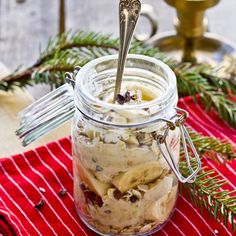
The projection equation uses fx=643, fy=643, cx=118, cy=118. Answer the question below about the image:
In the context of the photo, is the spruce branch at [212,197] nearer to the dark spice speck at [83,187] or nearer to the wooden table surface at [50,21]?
the dark spice speck at [83,187]

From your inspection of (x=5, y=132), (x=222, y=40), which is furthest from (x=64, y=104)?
(x=222, y=40)

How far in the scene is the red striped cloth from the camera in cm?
73

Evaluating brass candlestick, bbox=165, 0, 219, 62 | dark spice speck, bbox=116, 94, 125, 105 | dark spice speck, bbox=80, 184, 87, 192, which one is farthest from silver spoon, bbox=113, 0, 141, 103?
brass candlestick, bbox=165, 0, 219, 62

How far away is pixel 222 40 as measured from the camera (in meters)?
1.15

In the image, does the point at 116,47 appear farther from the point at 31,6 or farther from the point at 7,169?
the point at 31,6

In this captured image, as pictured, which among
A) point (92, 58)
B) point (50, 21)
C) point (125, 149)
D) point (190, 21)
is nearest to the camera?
point (125, 149)

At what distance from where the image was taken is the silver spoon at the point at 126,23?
66cm

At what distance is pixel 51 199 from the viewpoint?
30.4 inches

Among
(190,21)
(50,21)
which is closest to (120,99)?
(190,21)

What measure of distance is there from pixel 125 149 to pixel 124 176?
0.10 ft

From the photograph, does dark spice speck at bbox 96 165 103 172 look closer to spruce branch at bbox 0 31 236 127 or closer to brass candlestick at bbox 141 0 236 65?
spruce branch at bbox 0 31 236 127

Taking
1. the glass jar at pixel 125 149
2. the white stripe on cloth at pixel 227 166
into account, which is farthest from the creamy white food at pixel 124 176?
the white stripe on cloth at pixel 227 166

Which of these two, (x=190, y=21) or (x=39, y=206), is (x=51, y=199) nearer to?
(x=39, y=206)

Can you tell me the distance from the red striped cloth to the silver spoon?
184 mm
